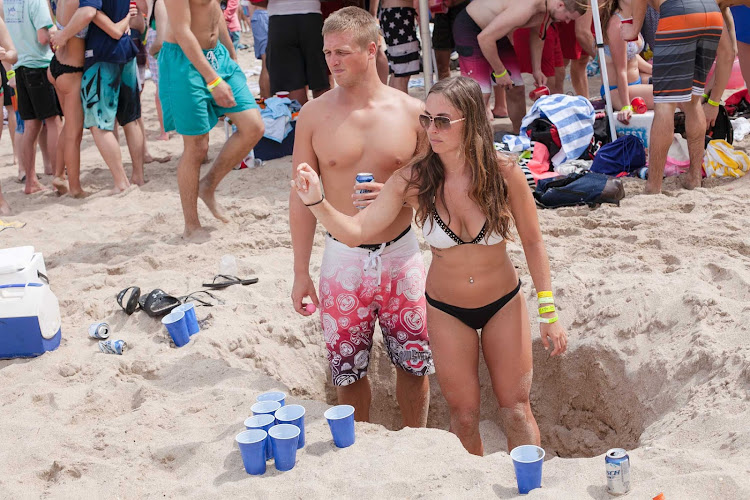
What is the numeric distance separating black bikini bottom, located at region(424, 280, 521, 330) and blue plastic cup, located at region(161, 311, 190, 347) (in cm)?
153

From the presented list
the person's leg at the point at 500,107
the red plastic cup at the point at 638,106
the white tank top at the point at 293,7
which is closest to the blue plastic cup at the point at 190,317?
the white tank top at the point at 293,7

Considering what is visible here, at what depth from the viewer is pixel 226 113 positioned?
5637mm

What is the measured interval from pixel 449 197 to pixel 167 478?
159 cm

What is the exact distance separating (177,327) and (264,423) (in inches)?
51.7

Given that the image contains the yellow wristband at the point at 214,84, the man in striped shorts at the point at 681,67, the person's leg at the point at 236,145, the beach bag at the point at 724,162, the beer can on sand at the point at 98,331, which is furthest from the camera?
the beach bag at the point at 724,162

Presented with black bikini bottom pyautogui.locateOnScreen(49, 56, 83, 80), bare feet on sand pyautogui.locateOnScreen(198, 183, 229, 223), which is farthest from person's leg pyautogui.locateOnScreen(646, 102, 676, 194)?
→ black bikini bottom pyautogui.locateOnScreen(49, 56, 83, 80)

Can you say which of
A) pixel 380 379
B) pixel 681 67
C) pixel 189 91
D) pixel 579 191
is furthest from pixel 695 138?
pixel 189 91

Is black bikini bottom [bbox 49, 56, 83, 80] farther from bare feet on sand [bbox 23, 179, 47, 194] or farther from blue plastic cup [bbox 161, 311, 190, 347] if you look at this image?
blue plastic cup [bbox 161, 311, 190, 347]

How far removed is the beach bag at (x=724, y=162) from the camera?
5996 millimetres

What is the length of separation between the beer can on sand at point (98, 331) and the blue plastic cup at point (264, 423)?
5.41ft

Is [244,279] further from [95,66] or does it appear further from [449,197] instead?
[95,66]

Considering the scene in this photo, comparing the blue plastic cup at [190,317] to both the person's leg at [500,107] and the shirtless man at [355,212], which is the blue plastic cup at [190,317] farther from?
the person's leg at [500,107]

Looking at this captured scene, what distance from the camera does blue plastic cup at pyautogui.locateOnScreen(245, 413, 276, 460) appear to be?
9.79ft

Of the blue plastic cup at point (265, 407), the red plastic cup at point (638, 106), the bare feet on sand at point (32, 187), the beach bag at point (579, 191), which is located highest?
the red plastic cup at point (638, 106)
